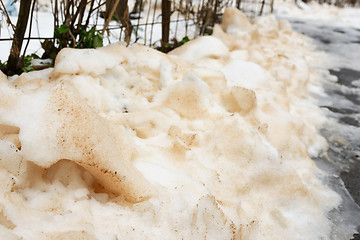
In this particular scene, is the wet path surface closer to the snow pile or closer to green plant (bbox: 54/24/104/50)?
the snow pile

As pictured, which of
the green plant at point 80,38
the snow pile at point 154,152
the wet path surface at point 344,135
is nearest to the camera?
the snow pile at point 154,152

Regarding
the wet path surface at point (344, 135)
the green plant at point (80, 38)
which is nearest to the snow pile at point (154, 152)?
the wet path surface at point (344, 135)

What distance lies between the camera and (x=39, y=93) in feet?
4.55

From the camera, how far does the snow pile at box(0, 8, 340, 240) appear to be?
3.94 feet

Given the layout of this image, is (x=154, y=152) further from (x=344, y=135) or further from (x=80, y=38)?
(x=344, y=135)

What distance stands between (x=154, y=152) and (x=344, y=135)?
1.63 meters

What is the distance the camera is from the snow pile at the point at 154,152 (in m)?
1.20

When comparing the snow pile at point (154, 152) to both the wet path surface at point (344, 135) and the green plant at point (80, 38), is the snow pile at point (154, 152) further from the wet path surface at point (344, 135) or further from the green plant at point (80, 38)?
the green plant at point (80, 38)

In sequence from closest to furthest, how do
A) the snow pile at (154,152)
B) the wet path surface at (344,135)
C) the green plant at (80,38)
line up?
the snow pile at (154,152), the wet path surface at (344,135), the green plant at (80,38)

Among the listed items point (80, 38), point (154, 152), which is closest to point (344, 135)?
point (154, 152)

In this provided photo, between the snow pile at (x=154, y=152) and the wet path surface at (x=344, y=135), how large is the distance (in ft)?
0.25

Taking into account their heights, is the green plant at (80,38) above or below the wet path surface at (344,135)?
above

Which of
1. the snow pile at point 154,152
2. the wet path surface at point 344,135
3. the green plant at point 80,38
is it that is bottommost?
the wet path surface at point 344,135

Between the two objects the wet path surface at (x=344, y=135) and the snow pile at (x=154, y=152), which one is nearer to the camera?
the snow pile at (x=154, y=152)
